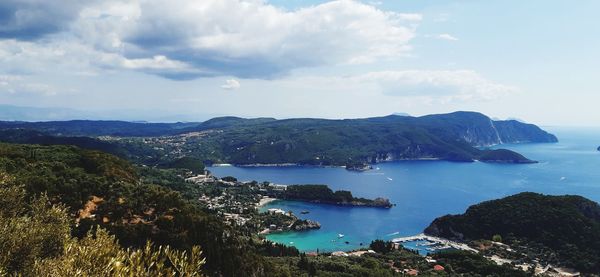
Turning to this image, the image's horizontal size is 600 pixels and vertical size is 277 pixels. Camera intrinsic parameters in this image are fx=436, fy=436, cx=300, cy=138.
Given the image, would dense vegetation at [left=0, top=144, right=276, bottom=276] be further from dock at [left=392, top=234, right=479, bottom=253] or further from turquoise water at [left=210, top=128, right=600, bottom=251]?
dock at [left=392, top=234, right=479, bottom=253]

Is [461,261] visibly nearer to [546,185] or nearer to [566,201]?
[566,201]

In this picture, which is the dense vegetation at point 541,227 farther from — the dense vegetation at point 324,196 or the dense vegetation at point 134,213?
the dense vegetation at point 134,213

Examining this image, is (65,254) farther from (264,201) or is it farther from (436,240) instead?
(264,201)

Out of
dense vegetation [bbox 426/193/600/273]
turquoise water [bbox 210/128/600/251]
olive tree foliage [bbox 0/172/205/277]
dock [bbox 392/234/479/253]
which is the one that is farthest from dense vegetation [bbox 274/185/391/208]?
olive tree foliage [bbox 0/172/205/277]

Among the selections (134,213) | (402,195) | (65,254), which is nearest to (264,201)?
(402,195)

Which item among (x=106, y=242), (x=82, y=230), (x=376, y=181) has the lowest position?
(x=376, y=181)

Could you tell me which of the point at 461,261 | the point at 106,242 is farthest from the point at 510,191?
the point at 106,242
